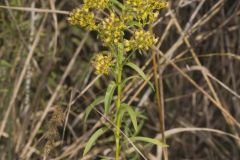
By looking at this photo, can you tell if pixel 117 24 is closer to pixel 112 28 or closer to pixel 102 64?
pixel 112 28

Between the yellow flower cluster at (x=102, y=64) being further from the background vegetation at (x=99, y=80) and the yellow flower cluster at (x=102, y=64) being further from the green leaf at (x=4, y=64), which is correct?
the green leaf at (x=4, y=64)

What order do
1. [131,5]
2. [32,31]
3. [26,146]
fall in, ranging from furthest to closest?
[32,31]
[26,146]
[131,5]

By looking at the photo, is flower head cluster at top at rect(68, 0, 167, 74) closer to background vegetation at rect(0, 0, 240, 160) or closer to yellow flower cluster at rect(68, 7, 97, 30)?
yellow flower cluster at rect(68, 7, 97, 30)

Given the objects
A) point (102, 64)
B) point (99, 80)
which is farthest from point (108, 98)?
point (99, 80)

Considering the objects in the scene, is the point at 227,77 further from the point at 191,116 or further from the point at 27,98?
the point at 27,98

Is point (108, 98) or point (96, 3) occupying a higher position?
point (96, 3)

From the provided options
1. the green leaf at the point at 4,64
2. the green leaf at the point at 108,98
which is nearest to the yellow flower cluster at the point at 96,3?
the green leaf at the point at 108,98

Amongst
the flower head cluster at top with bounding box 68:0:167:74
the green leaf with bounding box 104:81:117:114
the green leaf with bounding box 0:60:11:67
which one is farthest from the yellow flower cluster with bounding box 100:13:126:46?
the green leaf with bounding box 0:60:11:67

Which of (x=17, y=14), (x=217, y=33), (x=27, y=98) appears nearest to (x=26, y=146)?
(x=27, y=98)
